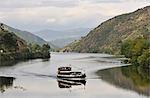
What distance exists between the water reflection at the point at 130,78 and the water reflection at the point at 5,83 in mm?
24049

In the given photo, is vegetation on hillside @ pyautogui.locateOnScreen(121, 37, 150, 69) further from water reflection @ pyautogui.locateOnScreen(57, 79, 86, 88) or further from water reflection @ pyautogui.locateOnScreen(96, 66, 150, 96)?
water reflection @ pyautogui.locateOnScreen(57, 79, 86, 88)

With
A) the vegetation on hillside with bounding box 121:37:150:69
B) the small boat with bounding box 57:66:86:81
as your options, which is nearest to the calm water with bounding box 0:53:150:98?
the small boat with bounding box 57:66:86:81

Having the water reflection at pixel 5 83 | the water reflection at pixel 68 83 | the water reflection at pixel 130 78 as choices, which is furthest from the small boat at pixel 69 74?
the water reflection at pixel 5 83

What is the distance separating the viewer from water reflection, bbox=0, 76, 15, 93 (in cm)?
10104

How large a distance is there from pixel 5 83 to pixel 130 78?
3280 centimetres

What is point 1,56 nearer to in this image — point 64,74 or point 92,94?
point 64,74

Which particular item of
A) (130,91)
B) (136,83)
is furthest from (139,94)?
(136,83)

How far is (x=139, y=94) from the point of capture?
9138 centimetres

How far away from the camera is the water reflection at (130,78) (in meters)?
101

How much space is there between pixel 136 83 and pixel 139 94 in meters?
18.0

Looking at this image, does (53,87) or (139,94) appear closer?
(139,94)

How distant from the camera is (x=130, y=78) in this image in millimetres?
119688

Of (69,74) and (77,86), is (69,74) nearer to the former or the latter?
(69,74)

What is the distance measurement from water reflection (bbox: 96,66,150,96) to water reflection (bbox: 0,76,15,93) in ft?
78.9
